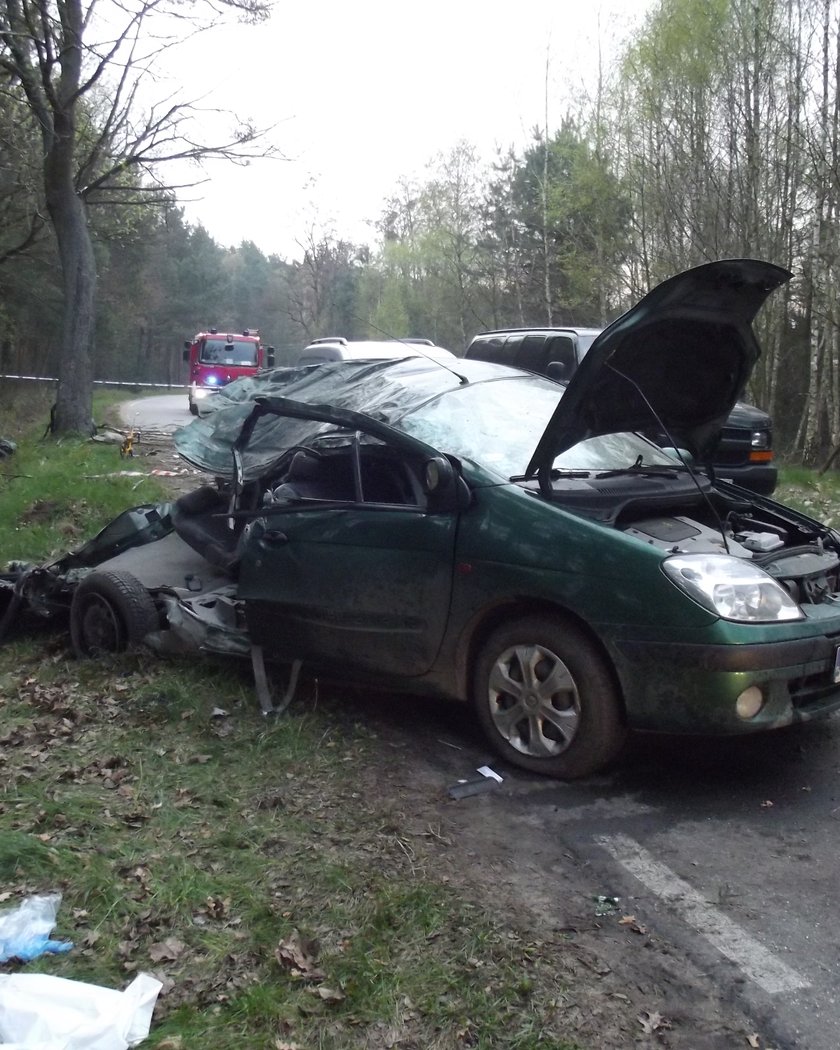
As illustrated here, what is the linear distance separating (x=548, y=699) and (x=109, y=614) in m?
2.87

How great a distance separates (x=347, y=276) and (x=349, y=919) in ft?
219

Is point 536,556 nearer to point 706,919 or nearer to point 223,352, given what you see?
point 706,919

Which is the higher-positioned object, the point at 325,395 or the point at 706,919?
the point at 325,395

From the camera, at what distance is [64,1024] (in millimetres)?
2576

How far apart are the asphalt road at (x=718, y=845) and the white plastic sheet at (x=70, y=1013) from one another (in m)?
1.37

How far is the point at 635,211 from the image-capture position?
74.7 feet

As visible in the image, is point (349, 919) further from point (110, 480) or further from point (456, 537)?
point (110, 480)

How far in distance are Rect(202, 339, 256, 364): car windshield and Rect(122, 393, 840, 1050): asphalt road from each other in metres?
26.1

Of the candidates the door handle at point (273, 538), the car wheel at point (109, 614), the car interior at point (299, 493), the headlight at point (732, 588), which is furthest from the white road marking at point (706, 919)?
the car wheel at point (109, 614)

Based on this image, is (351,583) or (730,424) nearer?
(351,583)

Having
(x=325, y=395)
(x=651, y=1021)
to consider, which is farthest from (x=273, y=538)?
(x=651, y=1021)

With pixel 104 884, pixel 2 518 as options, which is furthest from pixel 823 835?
pixel 2 518

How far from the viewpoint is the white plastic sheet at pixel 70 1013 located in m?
2.54

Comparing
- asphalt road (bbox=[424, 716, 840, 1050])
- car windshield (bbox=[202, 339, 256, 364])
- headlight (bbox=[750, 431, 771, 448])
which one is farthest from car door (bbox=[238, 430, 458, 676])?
car windshield (bbox=[202, 339, 256, 364])
